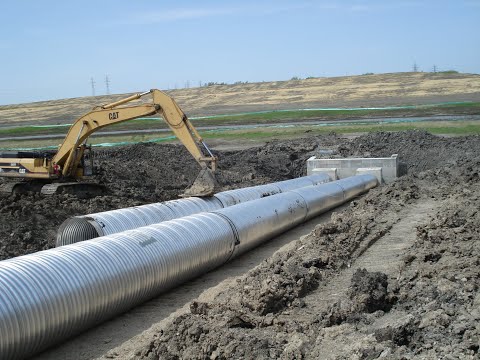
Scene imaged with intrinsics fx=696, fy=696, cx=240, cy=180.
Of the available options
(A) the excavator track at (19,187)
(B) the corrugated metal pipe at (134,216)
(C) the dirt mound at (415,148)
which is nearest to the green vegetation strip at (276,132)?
(C) the dirt mound at (415,148)

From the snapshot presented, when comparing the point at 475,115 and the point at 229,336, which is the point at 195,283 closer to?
the point at 229,336

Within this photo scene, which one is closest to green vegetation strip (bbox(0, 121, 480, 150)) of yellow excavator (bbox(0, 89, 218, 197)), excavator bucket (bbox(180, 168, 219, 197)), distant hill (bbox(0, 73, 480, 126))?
yellow excavator (bbox(0, 89, 218, 197))

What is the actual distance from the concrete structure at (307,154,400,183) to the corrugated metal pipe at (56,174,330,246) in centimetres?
850

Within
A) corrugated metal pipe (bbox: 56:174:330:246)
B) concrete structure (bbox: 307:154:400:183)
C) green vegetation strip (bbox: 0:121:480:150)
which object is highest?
corrugated metal pipe (bbox: 56:174:330:246)

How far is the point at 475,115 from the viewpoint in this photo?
45.7 metres

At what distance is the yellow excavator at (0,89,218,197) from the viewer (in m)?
19.2

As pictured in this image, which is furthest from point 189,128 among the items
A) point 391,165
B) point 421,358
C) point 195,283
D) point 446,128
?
point 446,128

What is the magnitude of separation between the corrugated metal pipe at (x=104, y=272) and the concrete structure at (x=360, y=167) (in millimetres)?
11754

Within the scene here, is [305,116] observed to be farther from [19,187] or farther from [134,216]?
[134,216]

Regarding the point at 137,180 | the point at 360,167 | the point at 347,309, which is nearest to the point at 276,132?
the point at 360,167

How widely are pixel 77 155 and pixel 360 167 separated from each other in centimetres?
1073

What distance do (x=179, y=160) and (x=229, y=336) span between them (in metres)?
22.2

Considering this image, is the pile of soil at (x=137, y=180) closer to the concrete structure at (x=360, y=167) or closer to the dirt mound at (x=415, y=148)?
the concrete structure at (x=360, y=167)

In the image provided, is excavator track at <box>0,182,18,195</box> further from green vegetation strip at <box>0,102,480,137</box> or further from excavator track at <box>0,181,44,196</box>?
green vegetation strip at <box>0,102,480,137</box>
